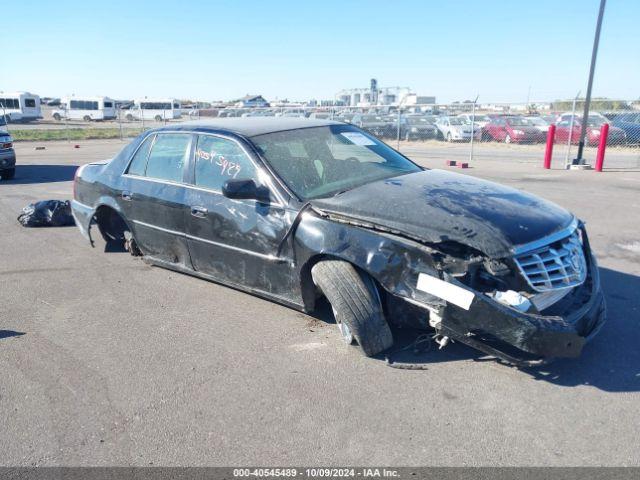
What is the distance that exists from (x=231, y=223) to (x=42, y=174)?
11.9m

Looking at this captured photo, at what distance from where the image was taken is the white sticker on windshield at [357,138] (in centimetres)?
511

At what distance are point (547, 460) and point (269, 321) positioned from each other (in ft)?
7.71

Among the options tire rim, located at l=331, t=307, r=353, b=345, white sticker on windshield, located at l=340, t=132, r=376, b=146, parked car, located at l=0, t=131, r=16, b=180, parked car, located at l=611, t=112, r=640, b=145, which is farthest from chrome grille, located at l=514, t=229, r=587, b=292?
parked car, located at l=611, t=112, r=640, b=145

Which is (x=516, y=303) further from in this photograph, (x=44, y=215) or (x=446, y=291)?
(x=44, y=215)

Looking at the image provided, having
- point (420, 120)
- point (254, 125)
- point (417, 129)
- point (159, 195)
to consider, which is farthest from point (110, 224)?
point (420, 120)

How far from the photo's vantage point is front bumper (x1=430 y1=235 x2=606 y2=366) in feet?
10.2

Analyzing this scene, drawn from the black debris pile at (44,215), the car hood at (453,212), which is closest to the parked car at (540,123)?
the black debris pile at (44,215)

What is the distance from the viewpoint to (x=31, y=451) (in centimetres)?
285

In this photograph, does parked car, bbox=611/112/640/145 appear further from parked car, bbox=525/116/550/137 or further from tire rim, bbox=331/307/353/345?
tire rim, bbox=331/307/353/345

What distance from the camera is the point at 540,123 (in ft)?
80.6

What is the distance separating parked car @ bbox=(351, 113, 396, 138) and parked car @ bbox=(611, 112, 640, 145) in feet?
31.7

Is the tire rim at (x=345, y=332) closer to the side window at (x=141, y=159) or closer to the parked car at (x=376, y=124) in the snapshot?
the side window at (x=141, y=159)

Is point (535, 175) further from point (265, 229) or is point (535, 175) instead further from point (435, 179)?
point (265, 229)

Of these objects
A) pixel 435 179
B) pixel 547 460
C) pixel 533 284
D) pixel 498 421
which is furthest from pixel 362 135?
pixel 547 460
